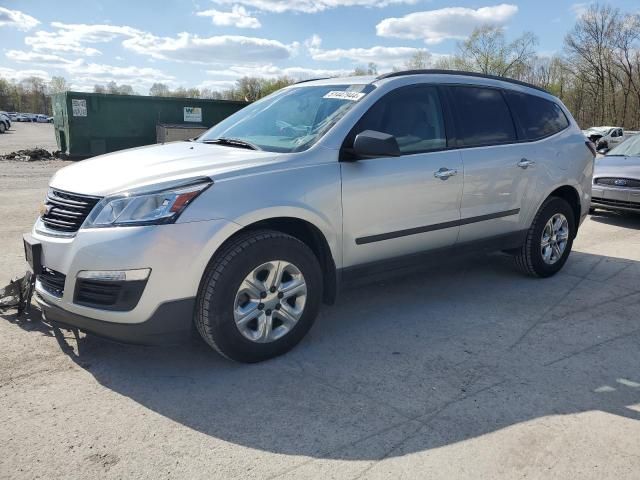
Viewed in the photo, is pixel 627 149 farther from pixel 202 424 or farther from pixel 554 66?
pixel 554 66

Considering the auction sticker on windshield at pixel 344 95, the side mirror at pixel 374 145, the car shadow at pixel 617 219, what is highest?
Answer: the auction sticker on windshield at pixel 344 95

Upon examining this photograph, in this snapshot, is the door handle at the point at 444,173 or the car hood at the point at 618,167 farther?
the car hood at the point at 618,167

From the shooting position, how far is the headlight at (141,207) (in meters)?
2.94

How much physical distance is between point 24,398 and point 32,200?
6831 millimetres

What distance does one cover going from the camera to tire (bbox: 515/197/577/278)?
16.9 ft

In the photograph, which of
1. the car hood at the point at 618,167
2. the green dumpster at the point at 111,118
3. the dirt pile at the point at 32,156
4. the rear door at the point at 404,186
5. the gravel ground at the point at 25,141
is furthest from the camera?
the gravel ground at the point at 25,141

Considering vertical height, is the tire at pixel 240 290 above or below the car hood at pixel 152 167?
below

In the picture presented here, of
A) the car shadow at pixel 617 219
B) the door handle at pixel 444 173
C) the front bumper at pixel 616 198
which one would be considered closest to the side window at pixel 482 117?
the door handle at pixel 444 173

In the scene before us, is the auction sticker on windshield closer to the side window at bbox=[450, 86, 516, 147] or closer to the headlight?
the side window at bbox=[450, 86, 516, 147]

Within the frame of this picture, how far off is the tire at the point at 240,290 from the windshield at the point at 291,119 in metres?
0.71

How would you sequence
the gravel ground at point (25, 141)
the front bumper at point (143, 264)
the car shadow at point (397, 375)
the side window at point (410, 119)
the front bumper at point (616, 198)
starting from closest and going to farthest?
1. the car shadow at point (397, 375)
2. the front bumper at point (143, 264)
3. the side window at point (410, 119)
4. the front bumper at point (616, 198)
5. the gravel ground at point (25, 141)

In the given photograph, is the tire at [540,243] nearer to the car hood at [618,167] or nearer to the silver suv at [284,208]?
the silver suv at [284,208]

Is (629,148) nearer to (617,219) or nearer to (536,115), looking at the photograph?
(617,219)

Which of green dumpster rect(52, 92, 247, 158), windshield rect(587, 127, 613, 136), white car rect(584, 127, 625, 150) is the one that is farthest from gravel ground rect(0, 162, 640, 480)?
windshield rect(587, 127, 613, 136)
